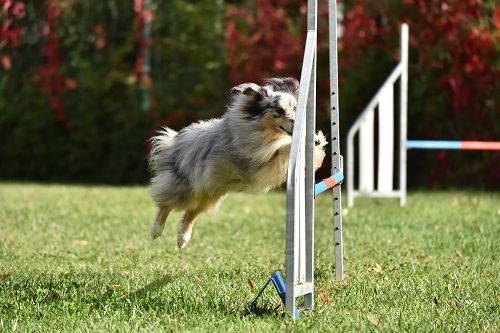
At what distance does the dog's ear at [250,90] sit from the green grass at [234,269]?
1.18 meters

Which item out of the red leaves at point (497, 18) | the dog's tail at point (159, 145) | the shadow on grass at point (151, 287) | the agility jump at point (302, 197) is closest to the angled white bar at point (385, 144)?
the red leaves at point (497, 18)

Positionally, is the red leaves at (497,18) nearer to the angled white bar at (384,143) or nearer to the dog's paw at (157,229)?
the angled white bar at (384,143)

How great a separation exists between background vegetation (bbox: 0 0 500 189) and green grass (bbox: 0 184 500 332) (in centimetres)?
270

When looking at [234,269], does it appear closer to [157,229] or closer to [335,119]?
[157,229]

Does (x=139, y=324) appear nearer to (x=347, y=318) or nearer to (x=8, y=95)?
(x=347, y=318)

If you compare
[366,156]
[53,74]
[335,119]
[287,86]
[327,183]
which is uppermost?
[53,74]

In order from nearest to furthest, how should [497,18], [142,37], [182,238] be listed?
[182,238]
[497,18]
[142,37]

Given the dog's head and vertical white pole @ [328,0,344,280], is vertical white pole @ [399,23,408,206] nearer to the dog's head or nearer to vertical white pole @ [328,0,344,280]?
the dog's head

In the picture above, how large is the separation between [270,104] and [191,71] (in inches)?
377

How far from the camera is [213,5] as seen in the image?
15.4 m

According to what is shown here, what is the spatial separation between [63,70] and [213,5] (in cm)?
293

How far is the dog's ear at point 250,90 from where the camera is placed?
225 inches

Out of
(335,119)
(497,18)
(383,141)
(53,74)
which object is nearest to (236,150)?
(335,119)

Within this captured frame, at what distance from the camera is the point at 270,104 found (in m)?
5.70
